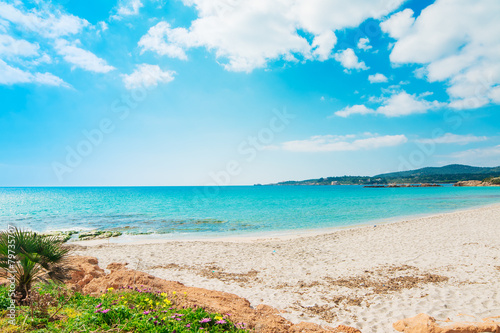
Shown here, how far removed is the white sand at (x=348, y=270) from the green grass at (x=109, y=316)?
2.30 metres

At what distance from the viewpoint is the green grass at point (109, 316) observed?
169 inches

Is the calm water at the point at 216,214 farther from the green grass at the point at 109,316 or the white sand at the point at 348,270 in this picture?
the green grass at the point at 109,316

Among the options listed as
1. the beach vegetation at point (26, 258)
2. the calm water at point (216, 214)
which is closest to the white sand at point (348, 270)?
the beach vegetation at point (26, 258)

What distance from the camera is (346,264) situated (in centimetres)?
→ 1071

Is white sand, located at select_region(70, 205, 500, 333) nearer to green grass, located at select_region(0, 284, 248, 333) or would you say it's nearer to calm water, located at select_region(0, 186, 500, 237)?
green grass, located at select_region(0, 284, 248, 333)

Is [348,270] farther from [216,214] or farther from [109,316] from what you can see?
[216,214]

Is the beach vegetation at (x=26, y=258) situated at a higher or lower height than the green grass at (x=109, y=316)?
higher

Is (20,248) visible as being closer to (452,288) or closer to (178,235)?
(452,288)

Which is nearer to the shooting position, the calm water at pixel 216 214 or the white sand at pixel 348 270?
the white sand at pixel 348 270

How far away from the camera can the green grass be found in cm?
429

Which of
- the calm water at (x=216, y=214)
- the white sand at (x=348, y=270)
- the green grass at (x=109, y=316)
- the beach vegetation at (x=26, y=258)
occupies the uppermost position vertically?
the beach vegetation at (x=26, y=258)

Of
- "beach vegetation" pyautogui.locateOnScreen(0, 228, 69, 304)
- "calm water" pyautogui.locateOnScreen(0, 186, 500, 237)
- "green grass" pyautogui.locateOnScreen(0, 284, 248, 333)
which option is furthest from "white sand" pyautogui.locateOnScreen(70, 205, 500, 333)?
"calm water" pyautogui.locateOnScreen(0, 186, 500, 237)

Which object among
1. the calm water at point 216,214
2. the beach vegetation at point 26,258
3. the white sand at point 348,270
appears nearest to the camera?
the beach vegetation at point 26,258

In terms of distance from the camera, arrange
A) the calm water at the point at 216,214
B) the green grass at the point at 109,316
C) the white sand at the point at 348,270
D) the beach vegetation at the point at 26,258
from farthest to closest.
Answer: the calm water at the point at 216,214 → the white sand at the point at 348,270 → the beach vegetation at the point at 26,258 → the green grass at the point at 109,316
